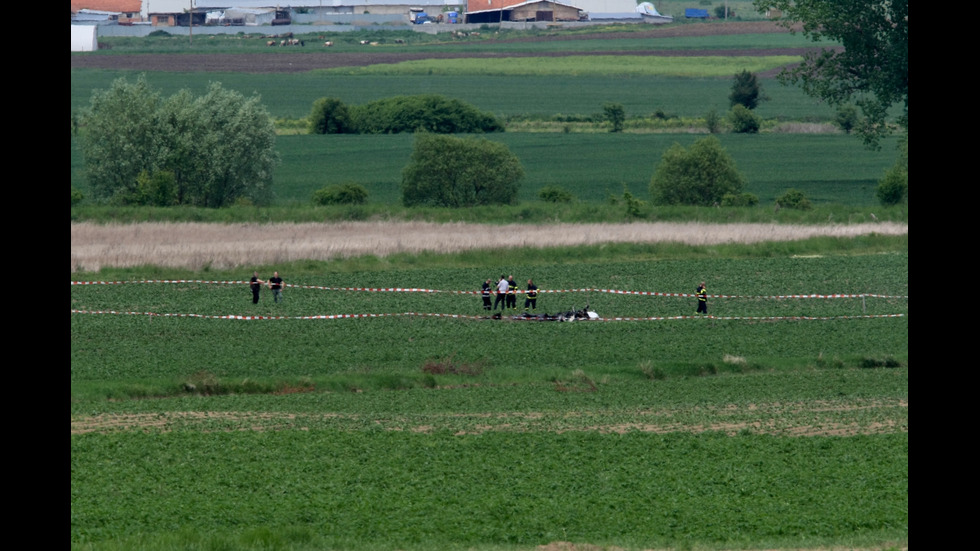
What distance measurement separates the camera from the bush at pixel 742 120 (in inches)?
4382

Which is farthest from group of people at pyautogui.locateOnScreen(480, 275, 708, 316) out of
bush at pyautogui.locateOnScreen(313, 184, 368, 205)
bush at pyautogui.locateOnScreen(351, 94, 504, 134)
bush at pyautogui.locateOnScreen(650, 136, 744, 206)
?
bush at pyautogui.locateOnScreen(351, 94, 504, 134)

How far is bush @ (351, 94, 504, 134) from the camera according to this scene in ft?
340

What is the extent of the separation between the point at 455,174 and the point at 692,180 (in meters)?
13.6

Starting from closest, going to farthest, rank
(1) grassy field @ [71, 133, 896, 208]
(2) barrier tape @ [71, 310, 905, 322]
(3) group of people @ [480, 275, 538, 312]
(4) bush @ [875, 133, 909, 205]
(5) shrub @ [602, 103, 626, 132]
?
(2) barrier tape @ [71, 310, 905, 322] → (3) group of people @ [480, 275, 538, 312] → (4) bush @ [875, 133, 909, 205] → (1) grassy field @ [71, 133, 896, 208] → (5) shrub @ [602, 103, 626, 132]

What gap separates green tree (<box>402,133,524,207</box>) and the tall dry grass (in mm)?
8444

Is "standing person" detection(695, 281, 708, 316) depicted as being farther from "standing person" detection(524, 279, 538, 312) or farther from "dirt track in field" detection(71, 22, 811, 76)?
"dirt track in field" detection(71, 22, 811, 76)

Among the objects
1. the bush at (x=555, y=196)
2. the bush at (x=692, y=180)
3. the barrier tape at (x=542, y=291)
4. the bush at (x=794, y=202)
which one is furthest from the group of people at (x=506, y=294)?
the bush at (x=794, y=202)

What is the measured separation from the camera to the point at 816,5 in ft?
144

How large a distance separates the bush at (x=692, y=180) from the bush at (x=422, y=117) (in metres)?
38.4

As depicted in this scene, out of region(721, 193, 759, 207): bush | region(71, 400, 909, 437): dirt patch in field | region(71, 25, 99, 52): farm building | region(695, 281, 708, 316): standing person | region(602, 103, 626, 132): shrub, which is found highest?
region(71, 25, 99, 52): farm building

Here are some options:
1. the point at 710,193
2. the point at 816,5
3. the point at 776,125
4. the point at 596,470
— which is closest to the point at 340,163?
the point at 710,193

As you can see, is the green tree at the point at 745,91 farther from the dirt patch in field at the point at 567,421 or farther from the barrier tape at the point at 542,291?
the dirt patch in field at the point at 567,421

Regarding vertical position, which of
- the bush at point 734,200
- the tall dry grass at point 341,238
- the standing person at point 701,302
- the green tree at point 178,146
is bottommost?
the standing person at point 701,302
